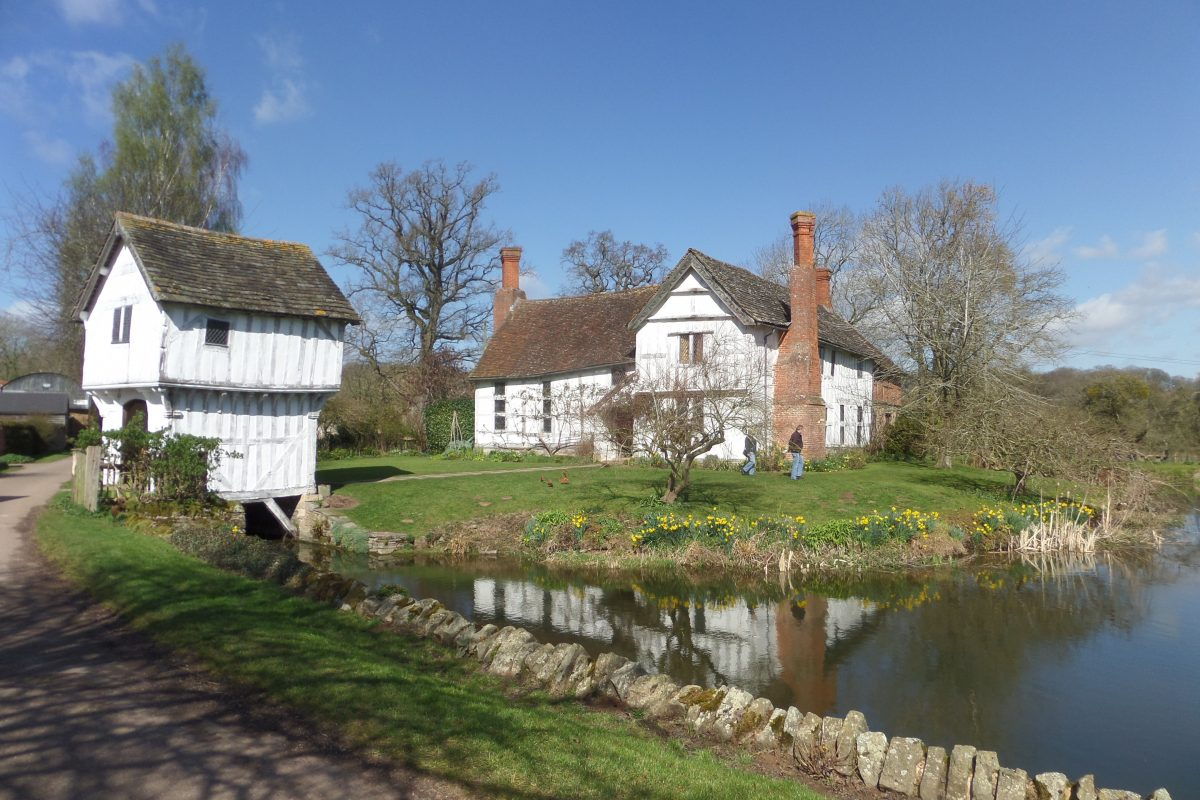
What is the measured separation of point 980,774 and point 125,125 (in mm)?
38868

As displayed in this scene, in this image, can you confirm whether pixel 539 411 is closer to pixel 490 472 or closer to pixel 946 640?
pixel 490 472

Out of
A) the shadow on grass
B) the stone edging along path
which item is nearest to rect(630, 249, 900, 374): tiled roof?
the shadow on grass

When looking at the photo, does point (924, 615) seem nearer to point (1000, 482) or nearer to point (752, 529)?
point (752, 529)

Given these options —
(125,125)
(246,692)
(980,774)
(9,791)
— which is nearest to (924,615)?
(980,774)

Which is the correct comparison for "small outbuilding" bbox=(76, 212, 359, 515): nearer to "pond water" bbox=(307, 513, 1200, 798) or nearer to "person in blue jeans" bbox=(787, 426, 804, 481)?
"pond water" bbox=(307, 513, 1200, 798)

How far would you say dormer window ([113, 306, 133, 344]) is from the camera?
19062 mm

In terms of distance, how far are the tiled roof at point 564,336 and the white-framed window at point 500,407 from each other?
0.68 m

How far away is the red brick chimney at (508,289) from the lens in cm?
3859

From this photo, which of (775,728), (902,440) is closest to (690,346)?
(902,440)

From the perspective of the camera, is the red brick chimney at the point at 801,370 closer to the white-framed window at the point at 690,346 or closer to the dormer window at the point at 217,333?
the white-framed window at the point at 690,346

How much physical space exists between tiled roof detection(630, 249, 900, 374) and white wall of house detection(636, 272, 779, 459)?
0.32m

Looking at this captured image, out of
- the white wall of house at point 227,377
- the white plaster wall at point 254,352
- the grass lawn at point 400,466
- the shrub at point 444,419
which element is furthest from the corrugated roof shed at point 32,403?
the white plaster wall at point 254,352

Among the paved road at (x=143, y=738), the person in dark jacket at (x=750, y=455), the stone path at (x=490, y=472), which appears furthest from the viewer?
the person in dark jacket at (x=750, y=455)

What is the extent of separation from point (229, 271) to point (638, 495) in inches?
472
